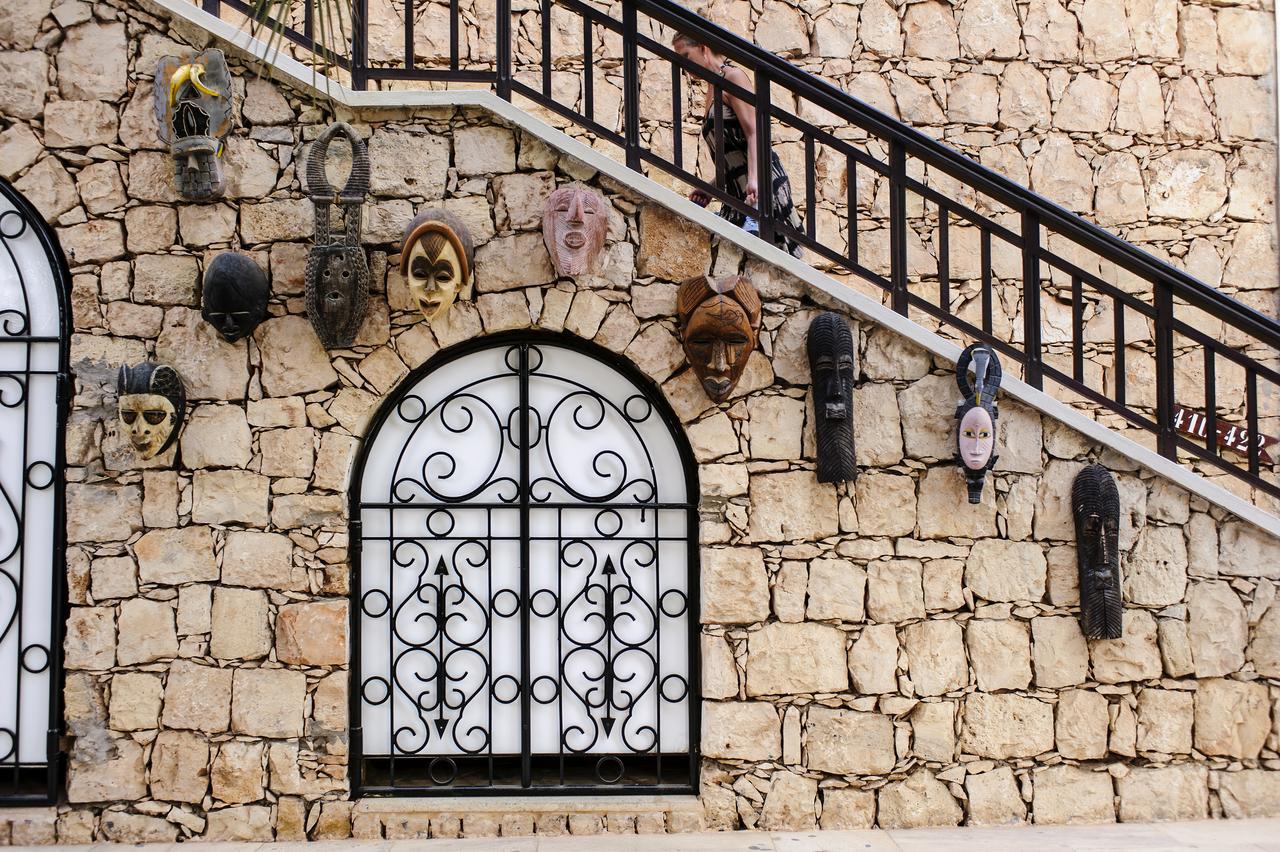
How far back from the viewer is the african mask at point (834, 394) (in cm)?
447

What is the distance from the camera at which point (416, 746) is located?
4.71 metres

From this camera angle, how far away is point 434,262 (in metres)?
4.46

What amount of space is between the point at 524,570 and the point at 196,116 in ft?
8.87

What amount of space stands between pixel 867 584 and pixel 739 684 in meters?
0.78

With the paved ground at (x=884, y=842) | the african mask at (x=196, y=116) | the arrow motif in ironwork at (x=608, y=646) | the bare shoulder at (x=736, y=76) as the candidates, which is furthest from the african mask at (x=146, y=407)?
the bare shoulder at (x=736, y=76)

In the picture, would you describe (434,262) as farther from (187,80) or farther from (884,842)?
(884,842)

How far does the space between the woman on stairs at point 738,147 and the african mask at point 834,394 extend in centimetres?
78

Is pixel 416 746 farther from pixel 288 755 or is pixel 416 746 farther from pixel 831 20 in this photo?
pixel 831 20

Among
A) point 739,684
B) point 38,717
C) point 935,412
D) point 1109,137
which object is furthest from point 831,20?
point 38,717

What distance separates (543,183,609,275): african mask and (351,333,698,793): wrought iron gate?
0.41 meters

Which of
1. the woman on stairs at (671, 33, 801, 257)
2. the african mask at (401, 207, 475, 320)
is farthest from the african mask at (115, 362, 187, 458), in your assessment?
the woman on stairs at (671, 33, 801, 257)

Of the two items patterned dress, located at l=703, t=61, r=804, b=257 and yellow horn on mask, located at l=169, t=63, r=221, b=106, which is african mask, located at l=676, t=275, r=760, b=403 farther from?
yellow horn on mask, located at l=169, t=63, r=221, b=106

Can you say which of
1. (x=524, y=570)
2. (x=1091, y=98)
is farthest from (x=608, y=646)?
(x=1091, y=98)

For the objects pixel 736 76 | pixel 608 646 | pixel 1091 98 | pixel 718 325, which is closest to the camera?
pixel 718 325
